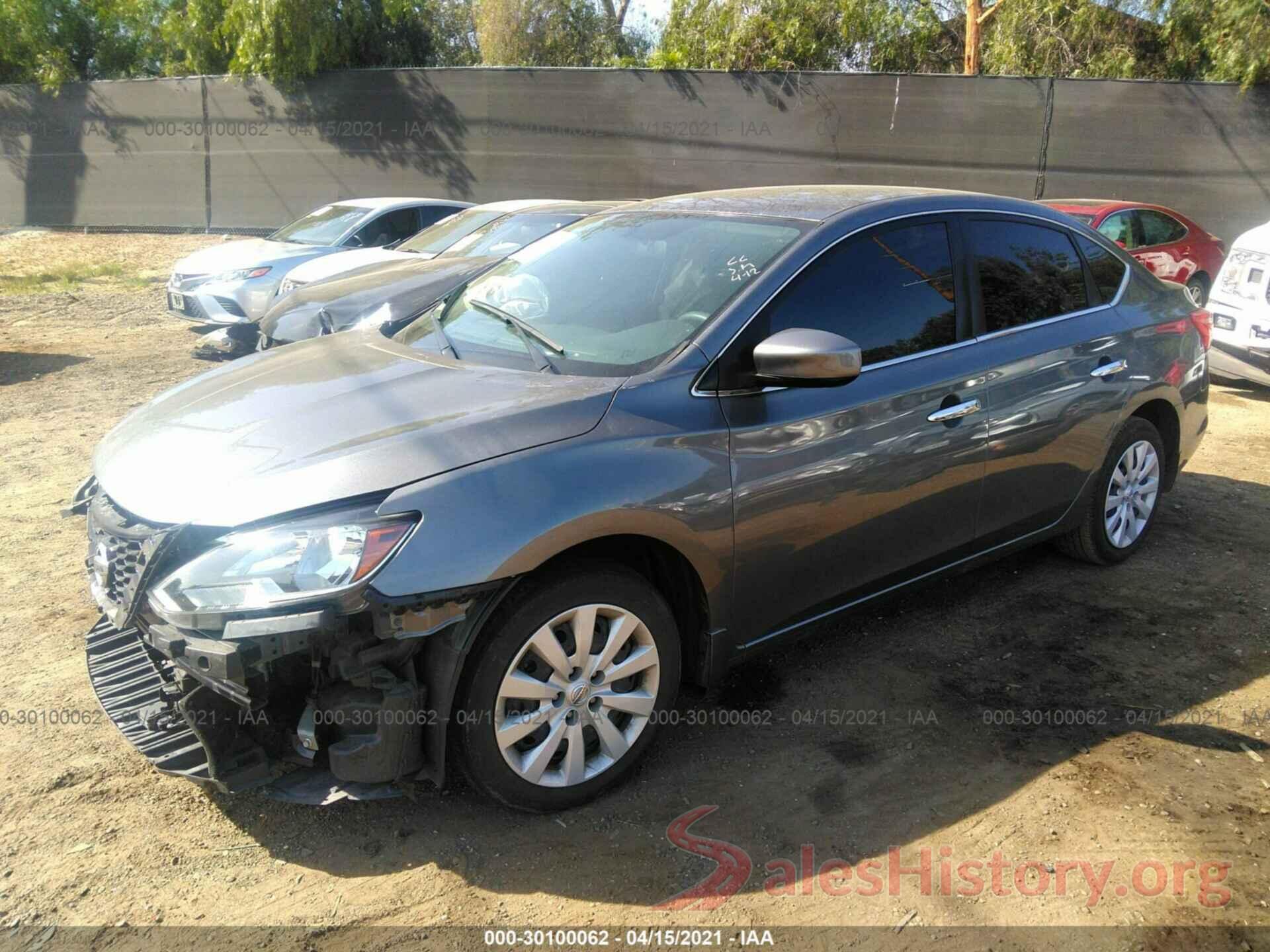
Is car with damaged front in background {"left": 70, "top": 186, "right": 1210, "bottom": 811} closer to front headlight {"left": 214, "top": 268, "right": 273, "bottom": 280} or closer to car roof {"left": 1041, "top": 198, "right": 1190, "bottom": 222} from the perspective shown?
front headlight {"left": 214, "top": 268, "right": 273, "bottom": 280}

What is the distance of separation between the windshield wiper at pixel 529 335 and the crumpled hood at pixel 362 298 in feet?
10.5

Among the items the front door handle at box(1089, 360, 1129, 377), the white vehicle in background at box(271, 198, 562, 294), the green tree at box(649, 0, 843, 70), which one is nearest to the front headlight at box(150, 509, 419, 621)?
the front door handle at box(1089, 360, 1129, 377)

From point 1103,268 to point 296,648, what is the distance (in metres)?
3.97

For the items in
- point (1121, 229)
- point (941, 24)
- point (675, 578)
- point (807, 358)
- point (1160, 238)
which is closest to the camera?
point (807, 358)

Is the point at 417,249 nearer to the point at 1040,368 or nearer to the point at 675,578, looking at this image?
the point at 1040,368

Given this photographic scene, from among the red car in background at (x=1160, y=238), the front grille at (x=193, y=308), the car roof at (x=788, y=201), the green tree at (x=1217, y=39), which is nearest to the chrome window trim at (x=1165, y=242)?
the red car in background at (x=1160, y=238)

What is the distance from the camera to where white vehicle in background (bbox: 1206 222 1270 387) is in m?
8.41

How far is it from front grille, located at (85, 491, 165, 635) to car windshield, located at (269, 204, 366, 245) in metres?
8.09

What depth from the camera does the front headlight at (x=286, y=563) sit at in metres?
2.64

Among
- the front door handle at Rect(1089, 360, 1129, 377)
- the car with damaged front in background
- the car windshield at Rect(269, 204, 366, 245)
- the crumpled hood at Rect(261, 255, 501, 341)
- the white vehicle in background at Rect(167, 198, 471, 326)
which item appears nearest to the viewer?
the car with damaged front in background

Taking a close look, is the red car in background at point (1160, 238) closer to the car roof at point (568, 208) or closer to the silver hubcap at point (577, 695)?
the car roof at point (568, 208)

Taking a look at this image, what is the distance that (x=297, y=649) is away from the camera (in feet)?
8.54

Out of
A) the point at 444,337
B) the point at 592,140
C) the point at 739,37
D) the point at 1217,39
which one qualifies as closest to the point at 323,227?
the point at 592,140

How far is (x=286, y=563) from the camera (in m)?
2.67
